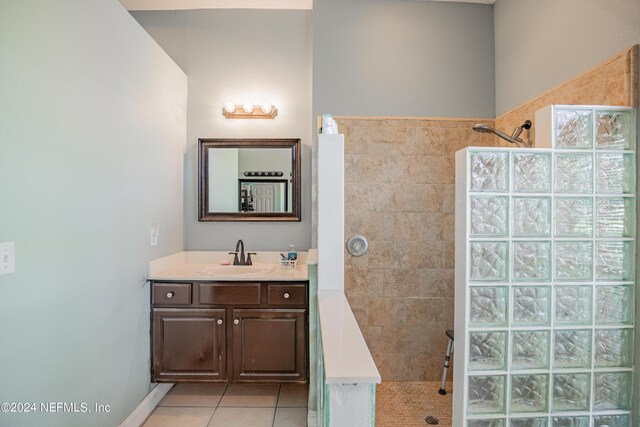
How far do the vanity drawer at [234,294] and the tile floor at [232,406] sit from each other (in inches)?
28.9

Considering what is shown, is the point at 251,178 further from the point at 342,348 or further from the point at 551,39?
the point at 551,39

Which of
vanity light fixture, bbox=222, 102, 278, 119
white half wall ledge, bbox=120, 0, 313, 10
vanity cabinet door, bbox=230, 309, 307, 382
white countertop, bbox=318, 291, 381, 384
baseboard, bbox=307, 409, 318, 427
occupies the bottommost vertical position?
baseboard, bbox=307, 409, 318, 427

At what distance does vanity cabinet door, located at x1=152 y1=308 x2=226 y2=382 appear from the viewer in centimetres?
220

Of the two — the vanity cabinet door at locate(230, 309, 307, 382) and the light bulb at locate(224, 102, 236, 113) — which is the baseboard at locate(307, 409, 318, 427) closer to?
the vanity cabinet door at locate(230, 309, 307, 382)

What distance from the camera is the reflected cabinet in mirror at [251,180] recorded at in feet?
9.21

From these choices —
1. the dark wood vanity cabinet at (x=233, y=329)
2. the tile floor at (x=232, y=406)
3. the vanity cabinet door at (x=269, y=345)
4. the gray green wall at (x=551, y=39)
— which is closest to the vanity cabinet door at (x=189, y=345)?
the dark wood vanity cabinet at (x=233, y=329)

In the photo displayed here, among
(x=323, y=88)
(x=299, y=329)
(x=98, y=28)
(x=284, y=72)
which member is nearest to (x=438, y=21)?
(x=323, y=88)

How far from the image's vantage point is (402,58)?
2533 mm

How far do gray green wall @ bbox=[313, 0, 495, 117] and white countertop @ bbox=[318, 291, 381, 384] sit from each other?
166cm

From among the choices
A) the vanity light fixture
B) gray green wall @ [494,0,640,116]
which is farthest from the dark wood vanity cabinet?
gray green wall @ [494,0,640,116]

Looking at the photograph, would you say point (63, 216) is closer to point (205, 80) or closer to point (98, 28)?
point (98, 28)

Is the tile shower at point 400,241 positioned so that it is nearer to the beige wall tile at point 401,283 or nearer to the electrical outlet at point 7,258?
the beige wall tile at point 401,283

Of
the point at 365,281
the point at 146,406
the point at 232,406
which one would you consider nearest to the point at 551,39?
the point at 365,281

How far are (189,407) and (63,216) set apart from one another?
1570 mm
